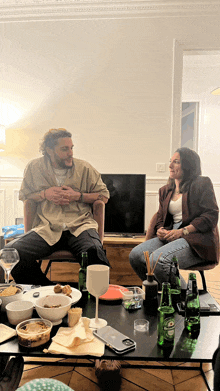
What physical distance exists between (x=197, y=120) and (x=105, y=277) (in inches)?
159

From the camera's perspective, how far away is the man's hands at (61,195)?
7.20ft

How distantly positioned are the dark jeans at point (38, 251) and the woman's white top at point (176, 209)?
1.84ft

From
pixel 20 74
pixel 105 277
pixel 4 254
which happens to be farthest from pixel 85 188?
pixel 20 74

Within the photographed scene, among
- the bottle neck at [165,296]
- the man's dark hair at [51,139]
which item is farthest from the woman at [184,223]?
the man's dark hair at [51,139]

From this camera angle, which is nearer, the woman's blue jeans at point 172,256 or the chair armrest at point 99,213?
the woman's blue jeans at point 172,256

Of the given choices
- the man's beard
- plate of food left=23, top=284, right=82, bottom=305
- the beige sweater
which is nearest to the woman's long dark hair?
the beige sweater

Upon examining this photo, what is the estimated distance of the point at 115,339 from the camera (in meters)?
0.99

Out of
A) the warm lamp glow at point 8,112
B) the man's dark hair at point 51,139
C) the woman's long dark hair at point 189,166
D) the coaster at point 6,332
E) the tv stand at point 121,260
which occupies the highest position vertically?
the warm lamp glow at point 8,112

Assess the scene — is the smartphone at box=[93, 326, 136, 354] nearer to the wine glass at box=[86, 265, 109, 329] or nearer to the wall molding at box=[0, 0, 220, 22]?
the wine glass at box=[86, 265, 109, 329]

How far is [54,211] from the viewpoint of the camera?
2.23 metres

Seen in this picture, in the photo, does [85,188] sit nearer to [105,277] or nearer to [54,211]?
[54,211]

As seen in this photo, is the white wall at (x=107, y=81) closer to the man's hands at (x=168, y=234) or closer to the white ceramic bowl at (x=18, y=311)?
the man's hands at (x=168, y=234)

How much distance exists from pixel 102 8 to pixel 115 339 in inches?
121

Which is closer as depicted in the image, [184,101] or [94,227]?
[94,227]
